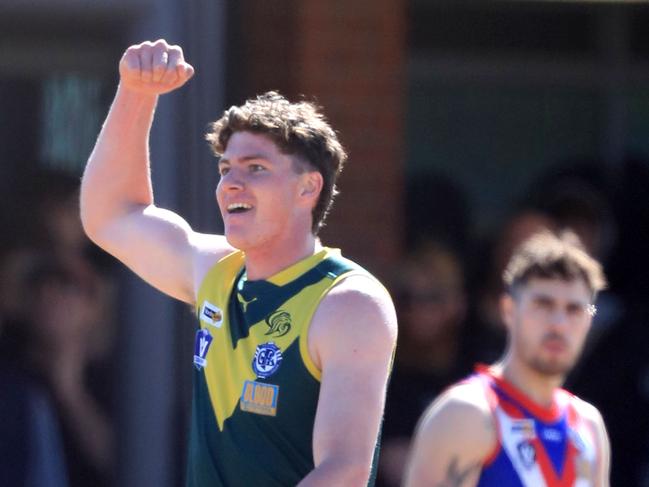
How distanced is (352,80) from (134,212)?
9.01ft

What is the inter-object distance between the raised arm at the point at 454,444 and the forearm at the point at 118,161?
1.33 meters

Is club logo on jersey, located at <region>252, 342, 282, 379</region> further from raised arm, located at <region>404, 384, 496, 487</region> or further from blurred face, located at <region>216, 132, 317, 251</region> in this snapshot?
raised arm, located at <region>404, 384, 496, 487</region>

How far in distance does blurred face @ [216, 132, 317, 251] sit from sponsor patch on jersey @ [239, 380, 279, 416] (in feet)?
1.10

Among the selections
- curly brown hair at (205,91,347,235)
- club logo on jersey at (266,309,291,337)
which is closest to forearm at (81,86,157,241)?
curly brown hair at (205,91,347,235)

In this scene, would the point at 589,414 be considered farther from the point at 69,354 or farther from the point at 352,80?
the point at 69,354

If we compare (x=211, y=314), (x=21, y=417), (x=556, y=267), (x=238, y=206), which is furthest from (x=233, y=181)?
(x=21, y=417)

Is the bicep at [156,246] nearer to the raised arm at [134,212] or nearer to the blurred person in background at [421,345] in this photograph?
the raised arm at [134,212]

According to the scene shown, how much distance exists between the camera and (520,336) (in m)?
5.04

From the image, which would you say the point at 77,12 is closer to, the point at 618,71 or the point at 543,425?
the point at 543,425

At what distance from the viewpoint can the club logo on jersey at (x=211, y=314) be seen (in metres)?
3.69

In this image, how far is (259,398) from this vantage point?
3.48 metres

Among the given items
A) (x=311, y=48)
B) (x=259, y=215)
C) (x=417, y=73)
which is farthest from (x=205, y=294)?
(x=417, y=73)

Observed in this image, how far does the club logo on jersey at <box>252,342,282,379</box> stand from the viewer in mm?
3480

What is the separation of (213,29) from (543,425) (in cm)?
236
